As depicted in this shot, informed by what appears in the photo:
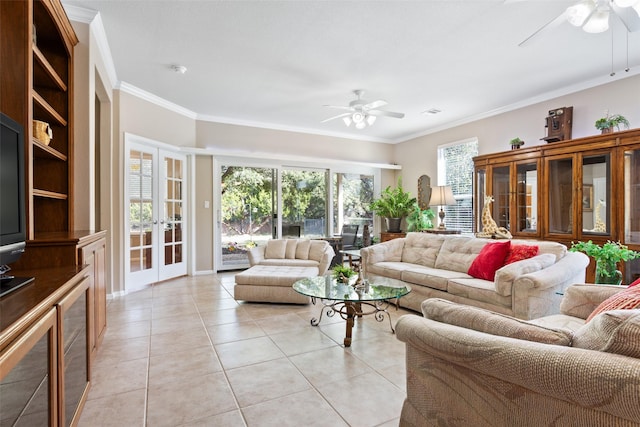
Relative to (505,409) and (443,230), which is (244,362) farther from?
(443,230)

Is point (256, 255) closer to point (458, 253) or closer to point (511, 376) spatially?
point (458, 253)

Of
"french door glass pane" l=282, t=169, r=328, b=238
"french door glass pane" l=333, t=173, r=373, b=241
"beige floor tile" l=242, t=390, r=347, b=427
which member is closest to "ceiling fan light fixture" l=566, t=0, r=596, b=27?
"beige floor tile" l=242, t=390, r=347, b=427

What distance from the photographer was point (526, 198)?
176 inches

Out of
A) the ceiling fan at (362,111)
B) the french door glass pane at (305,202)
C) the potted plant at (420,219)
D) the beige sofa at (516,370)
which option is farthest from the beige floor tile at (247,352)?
the potted plant at (420,219)

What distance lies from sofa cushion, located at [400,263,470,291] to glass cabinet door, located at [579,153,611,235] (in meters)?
1.63

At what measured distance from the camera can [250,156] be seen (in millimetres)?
5961

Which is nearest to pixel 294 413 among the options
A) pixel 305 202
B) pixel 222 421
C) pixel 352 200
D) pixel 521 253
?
pixel 222 421

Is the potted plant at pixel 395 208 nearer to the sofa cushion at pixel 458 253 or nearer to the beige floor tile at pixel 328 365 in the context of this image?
the sofa cushion at pixel 458 253

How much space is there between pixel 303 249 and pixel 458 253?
2065mm

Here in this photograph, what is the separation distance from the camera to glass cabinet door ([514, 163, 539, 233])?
171 inches

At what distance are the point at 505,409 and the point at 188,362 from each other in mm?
2118

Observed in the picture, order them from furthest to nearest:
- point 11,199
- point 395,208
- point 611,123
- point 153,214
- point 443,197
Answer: point 395,208, point 443,197, point 153,214, point 611,123, point 11,199

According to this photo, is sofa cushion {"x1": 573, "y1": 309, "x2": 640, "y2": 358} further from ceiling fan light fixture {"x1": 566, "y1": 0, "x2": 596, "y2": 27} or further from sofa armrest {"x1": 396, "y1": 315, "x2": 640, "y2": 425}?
ceiling fan light fixture {"x1": 566, "y1": 0, "x2": 596, "y2": 27}

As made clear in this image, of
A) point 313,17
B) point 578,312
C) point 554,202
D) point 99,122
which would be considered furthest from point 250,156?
point 578,312
